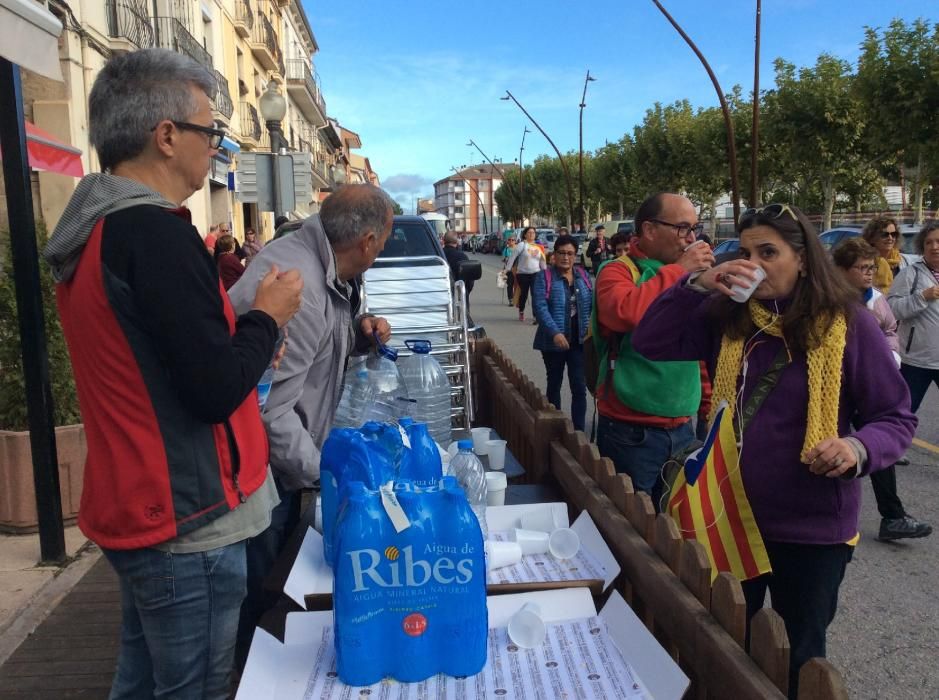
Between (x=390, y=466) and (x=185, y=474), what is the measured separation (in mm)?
622

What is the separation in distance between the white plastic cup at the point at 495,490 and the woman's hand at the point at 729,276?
0.96 metres

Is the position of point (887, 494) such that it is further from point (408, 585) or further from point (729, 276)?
point (408, 585)

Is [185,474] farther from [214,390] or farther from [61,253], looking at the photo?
[61,253]

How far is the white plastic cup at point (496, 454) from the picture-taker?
321cm

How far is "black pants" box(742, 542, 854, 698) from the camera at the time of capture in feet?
6.91

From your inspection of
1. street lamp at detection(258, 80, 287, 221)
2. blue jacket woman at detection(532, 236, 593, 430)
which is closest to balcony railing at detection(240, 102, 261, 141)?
street lamp at detection(258, 80, 287, 221)

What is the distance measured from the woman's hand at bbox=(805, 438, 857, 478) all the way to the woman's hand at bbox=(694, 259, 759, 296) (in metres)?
0.46

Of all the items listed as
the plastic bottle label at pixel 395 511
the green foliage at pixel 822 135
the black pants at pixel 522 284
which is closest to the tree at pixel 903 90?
the green foliage at pixel 822 135

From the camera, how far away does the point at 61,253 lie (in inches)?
58.1

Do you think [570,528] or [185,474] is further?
[570,528]

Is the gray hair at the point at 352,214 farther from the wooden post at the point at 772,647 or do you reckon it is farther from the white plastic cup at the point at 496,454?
the wooden post at the point at 772,647

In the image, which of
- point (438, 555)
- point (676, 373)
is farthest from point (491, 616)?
point (676, 373)

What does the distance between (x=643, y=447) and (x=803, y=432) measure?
114cm

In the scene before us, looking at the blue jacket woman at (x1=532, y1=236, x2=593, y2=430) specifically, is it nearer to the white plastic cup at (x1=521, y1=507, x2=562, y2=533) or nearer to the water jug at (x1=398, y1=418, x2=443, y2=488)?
the white plastic cup at (x1=521, y1=507, x2=562, y2=533)
